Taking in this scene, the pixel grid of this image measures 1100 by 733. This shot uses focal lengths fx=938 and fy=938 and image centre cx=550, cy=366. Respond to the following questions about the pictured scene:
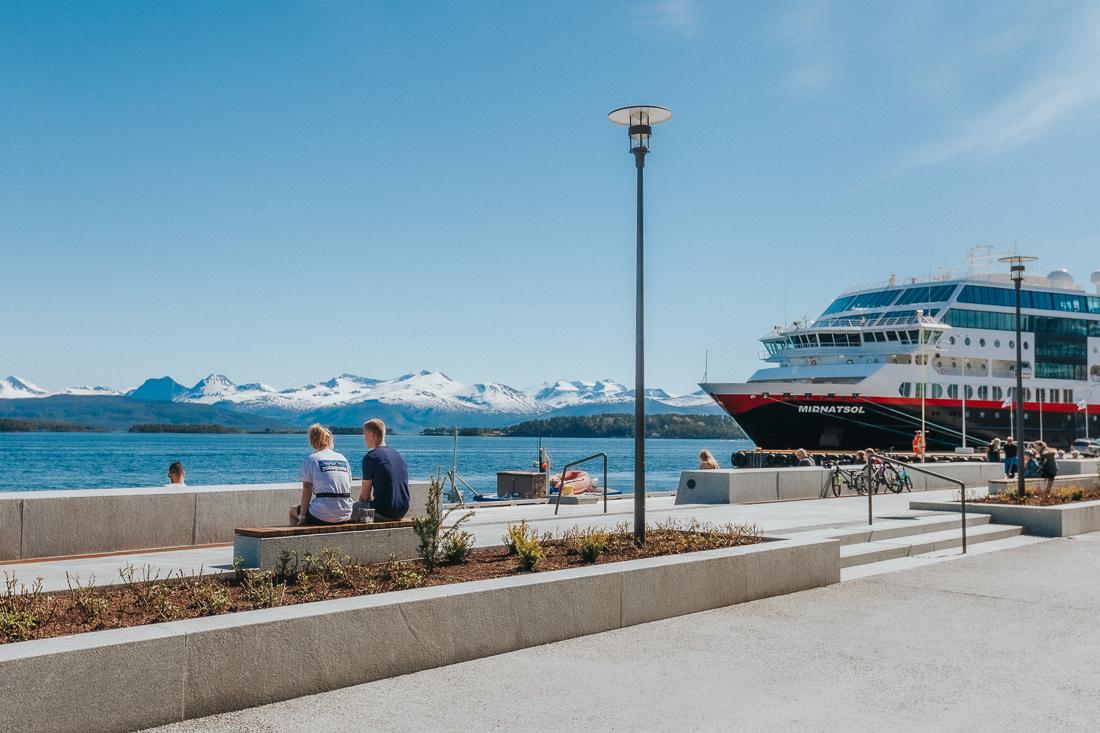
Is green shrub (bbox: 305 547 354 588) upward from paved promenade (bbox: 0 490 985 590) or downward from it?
upward

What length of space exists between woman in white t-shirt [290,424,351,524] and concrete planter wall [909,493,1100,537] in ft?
37.5

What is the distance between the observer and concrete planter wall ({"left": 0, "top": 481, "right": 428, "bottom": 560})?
8961 millimetres

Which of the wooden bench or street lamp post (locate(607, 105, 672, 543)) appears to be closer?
the wooden bench

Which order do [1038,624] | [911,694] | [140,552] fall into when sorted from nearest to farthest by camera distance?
[911,694], [1038,624], [140,552]

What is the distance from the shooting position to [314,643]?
5566 millimetres

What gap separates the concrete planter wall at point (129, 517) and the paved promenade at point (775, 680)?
496 centimetres

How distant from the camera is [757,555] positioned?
29.3 feet

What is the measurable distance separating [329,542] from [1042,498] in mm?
14548

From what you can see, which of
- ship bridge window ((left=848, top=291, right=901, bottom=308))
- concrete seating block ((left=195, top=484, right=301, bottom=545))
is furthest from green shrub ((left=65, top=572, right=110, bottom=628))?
ship bridge window ((left=848, top=291, right=901, bottom=308))

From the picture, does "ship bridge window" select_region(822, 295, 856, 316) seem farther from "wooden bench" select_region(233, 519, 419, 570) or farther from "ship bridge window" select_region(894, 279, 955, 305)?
"wooden bench" select_region(233, 519, 419, 570)

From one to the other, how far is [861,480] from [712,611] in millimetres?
15758

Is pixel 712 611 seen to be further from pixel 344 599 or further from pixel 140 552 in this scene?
pixel 140 552

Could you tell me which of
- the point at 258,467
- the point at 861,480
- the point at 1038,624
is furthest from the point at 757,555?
the point at 258,467

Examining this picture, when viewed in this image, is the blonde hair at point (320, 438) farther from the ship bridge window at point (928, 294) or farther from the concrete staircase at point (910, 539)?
the ship bridge window at point (928, 294)
